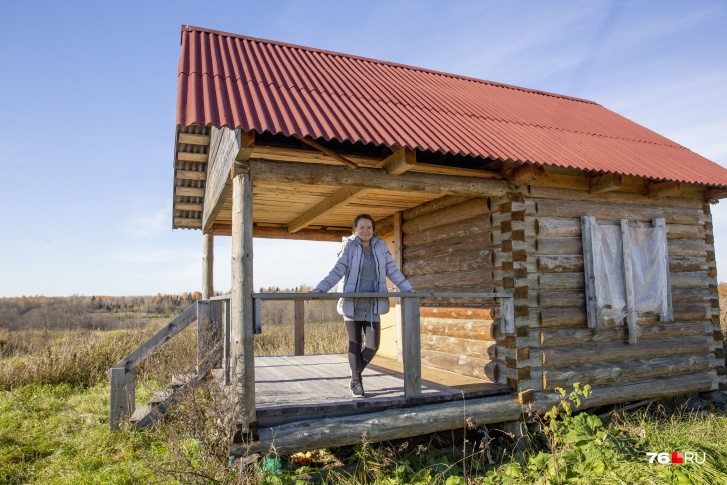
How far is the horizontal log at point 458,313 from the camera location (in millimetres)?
7059

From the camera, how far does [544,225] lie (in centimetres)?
693

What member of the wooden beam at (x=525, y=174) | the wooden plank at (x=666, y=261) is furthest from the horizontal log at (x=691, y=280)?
the wooden beam at (x=525, y=174)

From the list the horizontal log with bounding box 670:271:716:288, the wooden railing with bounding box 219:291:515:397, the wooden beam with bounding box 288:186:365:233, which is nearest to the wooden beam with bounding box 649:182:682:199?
the horizontal log with bounding box 670:271:716:288

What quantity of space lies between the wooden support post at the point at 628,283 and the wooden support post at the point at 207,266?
7239 millimetres

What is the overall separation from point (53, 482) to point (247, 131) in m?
4.44

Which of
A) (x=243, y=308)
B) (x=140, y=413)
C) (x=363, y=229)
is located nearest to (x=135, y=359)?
(x=140, y=413)

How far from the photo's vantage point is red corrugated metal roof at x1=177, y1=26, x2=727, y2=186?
5.59 m

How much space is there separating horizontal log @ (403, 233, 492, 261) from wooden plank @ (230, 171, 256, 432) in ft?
11.2

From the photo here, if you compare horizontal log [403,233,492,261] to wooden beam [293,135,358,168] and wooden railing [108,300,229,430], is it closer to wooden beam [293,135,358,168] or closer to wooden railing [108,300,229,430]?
wooden beam [293,135,358,168]

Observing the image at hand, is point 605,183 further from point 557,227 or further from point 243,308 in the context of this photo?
point 243,308

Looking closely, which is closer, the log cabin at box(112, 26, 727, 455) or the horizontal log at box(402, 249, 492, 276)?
the log cabin at box(112, 26, 727, 455)

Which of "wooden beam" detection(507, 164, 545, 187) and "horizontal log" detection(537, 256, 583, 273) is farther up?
"wooden beam" detection(507, 164, 545, 187)

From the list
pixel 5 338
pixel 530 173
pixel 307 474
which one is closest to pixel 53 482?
pixel 307 474

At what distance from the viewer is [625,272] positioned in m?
7.26
